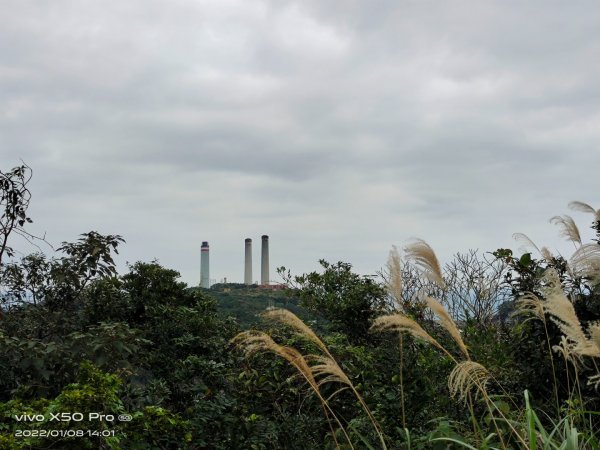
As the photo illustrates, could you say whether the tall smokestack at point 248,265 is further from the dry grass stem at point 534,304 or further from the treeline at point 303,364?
the dry grass stem at point 534,304

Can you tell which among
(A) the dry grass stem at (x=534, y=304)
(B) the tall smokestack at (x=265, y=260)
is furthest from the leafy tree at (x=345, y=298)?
(B) the tall smokestack at (x=265, y=260)

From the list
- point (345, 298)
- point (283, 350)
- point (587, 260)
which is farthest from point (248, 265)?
point (283, 350)

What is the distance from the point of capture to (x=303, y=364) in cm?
367

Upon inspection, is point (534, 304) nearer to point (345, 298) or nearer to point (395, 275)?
point (395, 275)

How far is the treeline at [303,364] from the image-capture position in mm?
4367

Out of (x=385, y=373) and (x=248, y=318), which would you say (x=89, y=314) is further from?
(x=248, y=318)

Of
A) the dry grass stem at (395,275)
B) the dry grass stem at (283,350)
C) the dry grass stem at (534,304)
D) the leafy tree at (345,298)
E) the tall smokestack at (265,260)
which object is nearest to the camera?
the dry grass stem at (283,350)

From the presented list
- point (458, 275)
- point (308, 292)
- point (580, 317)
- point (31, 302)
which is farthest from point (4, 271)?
point (458, 275)

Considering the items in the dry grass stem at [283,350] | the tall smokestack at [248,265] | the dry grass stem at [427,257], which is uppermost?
the tall smokestack at [248,265]

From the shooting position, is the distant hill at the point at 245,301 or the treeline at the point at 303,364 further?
the distant hill at the point at 245,301

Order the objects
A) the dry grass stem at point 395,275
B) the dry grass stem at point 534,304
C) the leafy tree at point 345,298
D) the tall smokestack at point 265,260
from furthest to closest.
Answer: the tall smokestack at point 265,260
the leafy tree at point 345,298
the dry grass stem at point 534,304
the dry grass stem at point 395,275

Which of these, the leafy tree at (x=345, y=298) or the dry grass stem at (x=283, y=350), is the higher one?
the leafy tree at (x=345, y=298)

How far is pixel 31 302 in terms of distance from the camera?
8.33 m

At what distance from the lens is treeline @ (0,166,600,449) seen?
4.37 m
